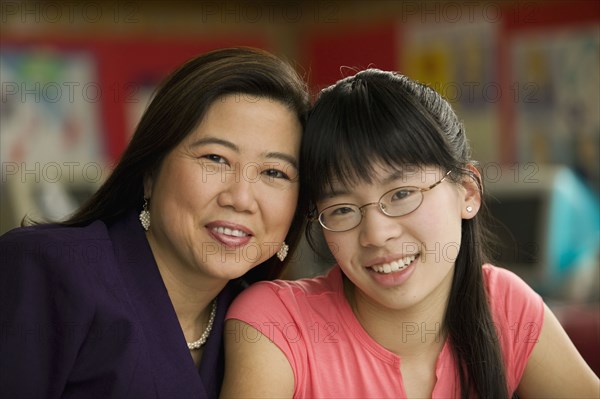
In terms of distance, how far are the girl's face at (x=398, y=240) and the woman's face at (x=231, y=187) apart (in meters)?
0.11

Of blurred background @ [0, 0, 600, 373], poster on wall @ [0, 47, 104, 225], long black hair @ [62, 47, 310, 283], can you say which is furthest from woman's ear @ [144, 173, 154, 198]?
poster on wall @ [0, 47, 104, 225]

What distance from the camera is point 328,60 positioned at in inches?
293

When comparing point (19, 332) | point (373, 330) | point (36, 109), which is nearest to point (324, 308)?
point (373, 330)

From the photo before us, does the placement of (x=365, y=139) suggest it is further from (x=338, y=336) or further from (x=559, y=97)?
(x=559, y=97)

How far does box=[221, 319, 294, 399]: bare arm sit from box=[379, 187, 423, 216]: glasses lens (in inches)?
14.0

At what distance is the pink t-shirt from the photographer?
160cm

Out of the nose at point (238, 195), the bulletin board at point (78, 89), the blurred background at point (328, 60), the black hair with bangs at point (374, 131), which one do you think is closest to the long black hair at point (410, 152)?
the black hair with bangs at point (374, 131)

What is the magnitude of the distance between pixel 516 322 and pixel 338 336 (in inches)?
15.7

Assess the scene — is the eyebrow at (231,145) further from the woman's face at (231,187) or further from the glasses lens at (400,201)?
the glasses lens at (400,201)

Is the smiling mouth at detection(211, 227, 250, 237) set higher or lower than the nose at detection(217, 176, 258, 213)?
lower

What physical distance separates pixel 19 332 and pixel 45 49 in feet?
18.8

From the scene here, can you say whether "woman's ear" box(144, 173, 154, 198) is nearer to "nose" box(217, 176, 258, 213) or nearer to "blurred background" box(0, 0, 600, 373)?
"nose" box(217, 176, 258, 213)

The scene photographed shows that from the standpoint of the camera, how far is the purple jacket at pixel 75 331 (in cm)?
141

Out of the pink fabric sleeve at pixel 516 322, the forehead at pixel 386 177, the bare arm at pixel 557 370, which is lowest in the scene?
the bare arm at pixel 557 370
